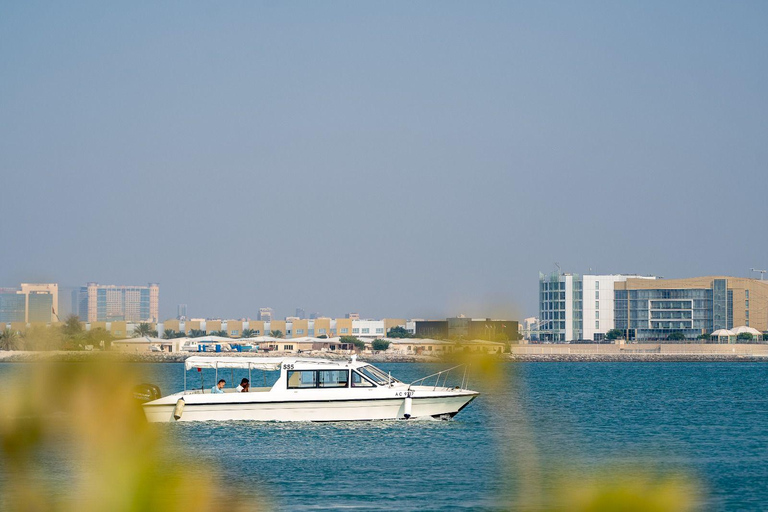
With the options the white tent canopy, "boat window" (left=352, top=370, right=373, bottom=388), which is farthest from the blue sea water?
the white tent canopy

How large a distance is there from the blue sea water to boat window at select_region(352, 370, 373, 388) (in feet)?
3.94

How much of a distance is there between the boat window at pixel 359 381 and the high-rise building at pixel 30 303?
2795 cm

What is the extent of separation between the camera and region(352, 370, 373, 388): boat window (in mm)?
33844

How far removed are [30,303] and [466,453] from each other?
77.4ft

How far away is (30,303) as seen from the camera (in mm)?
5582

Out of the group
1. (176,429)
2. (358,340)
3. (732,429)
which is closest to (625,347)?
(358,340)

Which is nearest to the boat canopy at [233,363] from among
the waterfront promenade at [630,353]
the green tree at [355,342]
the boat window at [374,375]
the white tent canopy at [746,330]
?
the boat window at [374,375]

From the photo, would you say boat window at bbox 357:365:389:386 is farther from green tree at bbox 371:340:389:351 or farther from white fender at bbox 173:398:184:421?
green tree at bbox 371:340:389:351

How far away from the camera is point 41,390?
4.15m

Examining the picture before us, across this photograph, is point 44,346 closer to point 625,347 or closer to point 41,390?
point 41,390

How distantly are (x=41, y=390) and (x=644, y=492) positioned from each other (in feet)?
7.88

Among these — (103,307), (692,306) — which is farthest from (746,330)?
(103,307)

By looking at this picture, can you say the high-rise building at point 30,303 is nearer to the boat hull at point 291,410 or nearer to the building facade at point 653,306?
the boat hull at point 291,410

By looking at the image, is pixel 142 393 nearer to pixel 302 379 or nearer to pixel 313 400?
pixel 313 400
